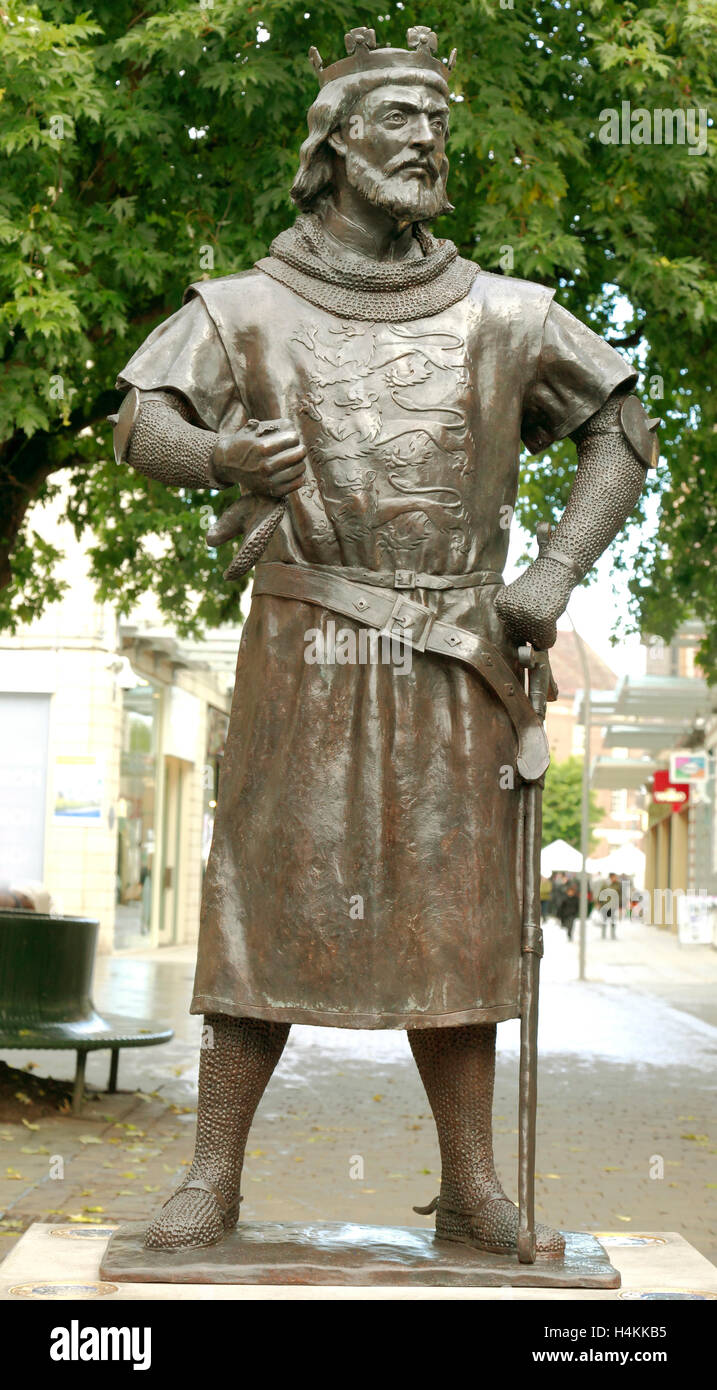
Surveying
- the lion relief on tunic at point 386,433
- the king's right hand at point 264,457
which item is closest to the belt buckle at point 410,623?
the lion relief on tunic at point 386,433

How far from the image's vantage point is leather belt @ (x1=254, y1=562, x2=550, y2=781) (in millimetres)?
3750

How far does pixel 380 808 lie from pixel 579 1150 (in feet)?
22.0

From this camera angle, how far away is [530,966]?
378 cm

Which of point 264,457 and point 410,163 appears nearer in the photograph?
point 264,457

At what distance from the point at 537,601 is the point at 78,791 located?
23.5 meters

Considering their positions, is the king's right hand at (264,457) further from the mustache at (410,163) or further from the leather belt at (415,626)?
the mustache at (410,163)

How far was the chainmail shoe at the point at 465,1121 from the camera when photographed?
389 centimetres

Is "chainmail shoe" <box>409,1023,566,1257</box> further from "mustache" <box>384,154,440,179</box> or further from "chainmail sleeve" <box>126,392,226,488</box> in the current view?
"mustache" <box>384,154,440,179</box>

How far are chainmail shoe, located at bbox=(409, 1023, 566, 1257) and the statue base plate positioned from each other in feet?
0.24

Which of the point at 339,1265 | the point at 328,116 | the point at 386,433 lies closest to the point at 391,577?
the point at 386,433

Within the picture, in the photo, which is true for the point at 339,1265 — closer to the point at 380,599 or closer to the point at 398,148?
the point at 380,599

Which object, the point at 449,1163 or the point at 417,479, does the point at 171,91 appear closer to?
the point at 417,479

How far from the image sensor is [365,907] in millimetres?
3697

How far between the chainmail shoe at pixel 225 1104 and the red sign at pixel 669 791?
39665 millimetres
